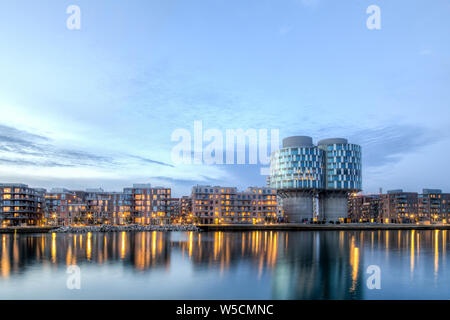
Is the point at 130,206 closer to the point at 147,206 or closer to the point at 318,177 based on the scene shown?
the point at 147,206

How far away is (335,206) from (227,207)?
53.3 m

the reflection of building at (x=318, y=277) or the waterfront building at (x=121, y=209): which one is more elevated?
the reflection of building at (x=318, y=277)

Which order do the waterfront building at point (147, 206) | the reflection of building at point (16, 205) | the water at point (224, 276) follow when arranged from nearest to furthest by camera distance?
1. the water at point (224, 276)
2. the reflection of building at point (16, 205)
3. the waterfront building at point (147, 206)

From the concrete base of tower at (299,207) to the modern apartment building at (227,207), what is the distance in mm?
10115

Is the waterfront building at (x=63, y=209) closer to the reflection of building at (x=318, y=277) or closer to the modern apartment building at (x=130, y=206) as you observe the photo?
the modern apartment building at (x=130, y=206)

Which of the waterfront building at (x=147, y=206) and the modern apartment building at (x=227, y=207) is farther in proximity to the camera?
the waterfront building at (x=147, y=206)

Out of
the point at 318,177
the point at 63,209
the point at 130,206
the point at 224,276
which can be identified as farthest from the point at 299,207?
the point at 224,276

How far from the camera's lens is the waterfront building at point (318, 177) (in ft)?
617

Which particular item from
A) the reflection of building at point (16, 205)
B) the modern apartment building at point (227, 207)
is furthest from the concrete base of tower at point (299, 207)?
the reflection of building at point (16, 205)

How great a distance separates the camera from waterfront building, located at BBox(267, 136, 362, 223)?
188 meters

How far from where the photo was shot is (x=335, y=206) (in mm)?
190875

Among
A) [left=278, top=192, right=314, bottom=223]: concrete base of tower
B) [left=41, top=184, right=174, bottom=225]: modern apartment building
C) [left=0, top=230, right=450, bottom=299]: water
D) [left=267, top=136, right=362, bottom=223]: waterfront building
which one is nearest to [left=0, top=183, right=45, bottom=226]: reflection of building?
[left=41, top=184, right=174, bottom=225]: modern apartment building
